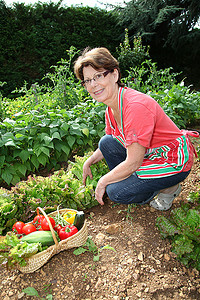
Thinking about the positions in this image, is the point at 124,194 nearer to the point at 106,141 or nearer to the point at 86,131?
the point at 106,141

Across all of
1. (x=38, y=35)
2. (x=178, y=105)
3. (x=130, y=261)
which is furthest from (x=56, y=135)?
(x=38, y=35)

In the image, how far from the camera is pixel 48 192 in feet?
6.72

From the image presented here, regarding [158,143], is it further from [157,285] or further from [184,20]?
[184,20]

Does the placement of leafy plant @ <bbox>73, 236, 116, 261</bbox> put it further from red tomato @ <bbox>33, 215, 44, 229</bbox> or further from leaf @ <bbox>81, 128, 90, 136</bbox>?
leaf @ <bbox>81, 128, 90, 136</bbox>

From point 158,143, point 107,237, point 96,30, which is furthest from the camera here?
point 96,30

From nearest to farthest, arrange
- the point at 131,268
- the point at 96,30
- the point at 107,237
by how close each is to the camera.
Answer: the point at 131,268, the point at 107,237, the point at 96,30

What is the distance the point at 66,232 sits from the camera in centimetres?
164

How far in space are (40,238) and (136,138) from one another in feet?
2.93

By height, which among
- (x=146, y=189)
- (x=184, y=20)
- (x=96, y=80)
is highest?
(x=184, y=20)

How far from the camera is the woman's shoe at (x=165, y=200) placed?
1.97m

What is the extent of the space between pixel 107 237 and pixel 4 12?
6.86 m

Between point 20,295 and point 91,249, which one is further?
point 91,249

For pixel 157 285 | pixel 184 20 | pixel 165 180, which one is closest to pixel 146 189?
pixel 165 180

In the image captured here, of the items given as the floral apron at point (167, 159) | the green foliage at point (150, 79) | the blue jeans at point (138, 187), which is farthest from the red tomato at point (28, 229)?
the green foliage at point (150, 79)
